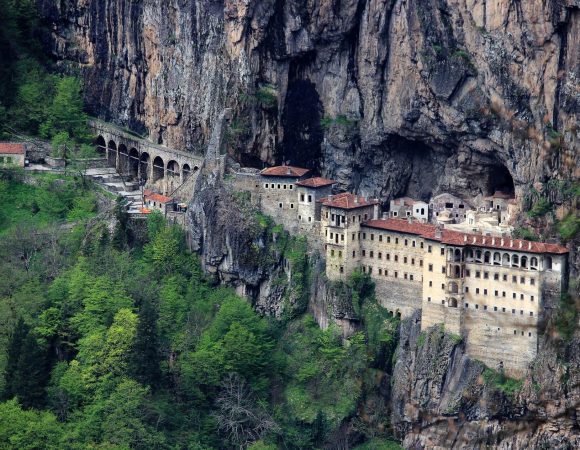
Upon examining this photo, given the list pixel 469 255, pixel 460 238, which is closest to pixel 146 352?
pixel 460 238

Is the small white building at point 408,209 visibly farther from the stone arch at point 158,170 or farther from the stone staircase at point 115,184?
the stone staircase at point 115,184

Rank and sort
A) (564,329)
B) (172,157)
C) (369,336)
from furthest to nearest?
1. (172,157)
2. (369,336)
3. (564,329)

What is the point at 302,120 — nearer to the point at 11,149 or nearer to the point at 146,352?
the point at 146,352

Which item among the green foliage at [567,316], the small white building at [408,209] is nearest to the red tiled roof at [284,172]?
the small white building at [408,209]

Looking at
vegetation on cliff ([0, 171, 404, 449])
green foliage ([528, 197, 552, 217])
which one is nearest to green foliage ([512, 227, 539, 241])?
green foliage ([528, 197, 552, 217])

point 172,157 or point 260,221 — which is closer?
point 260,221

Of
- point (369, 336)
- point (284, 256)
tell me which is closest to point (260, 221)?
point (284, 256)

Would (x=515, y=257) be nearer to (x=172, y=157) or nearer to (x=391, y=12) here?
(x=391, y=12)
